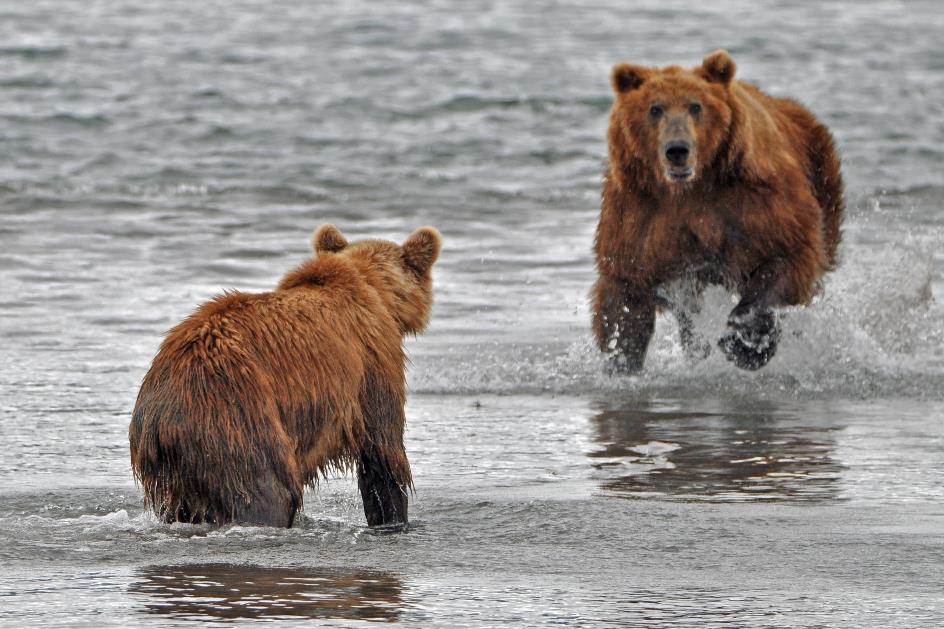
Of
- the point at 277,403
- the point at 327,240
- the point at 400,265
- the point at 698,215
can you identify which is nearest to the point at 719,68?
the point at 698,215

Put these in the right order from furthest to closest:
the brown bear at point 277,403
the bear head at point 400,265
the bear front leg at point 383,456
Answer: the bear head at point 400,265, the bear front leg at point 383,456, the brown bear at point 277,403

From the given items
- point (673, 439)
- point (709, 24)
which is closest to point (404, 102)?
point (709, 24)

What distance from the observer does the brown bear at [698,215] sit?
8.75m

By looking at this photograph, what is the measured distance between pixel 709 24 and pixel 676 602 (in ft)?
87.4

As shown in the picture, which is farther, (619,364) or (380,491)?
(619,364)

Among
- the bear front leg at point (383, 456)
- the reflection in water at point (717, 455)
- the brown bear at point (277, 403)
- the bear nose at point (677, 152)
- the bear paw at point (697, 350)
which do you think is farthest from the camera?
the bear paw at point (697, 350)

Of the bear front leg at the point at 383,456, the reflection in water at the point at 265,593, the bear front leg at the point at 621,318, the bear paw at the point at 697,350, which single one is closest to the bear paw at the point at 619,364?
the bear front leg at the point at 621,318

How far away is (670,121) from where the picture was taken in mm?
8656

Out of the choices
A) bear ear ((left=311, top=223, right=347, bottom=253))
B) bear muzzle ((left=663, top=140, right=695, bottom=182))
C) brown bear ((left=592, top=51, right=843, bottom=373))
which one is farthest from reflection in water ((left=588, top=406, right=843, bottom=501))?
bear ear ((left=311, top=223, right=347, bottom=253))

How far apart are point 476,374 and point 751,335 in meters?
1.44

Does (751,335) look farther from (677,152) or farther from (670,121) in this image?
(670,121)

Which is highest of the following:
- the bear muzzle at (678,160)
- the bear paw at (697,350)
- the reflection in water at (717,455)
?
the bear muzzle at (678,160)

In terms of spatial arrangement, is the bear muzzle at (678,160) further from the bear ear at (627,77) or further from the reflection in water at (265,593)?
the reflection in water at (265,593)

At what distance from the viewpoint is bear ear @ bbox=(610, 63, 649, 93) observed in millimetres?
8914
